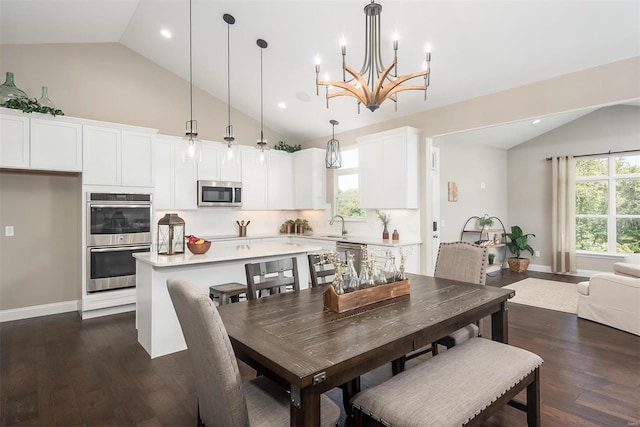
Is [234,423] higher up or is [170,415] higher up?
[234,423]

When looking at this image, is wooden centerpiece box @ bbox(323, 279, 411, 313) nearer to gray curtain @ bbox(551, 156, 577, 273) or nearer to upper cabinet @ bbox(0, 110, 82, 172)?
upper cabinet @ bbox(0, 110, 82, 172)

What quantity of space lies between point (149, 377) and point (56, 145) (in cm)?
318

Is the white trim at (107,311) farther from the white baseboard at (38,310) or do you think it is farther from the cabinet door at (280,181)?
the cabinet door at (280,181)

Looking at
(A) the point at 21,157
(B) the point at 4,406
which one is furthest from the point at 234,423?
(A) the point at 21,157

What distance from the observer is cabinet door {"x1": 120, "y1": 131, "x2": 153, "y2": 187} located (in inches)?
179

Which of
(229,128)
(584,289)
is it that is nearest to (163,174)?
(229,128)

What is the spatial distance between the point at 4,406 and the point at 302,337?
94.2 inches

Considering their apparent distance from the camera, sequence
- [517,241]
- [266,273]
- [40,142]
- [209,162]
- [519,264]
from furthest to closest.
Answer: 1. [517,241]
2. [519,264]
3. [209,162]
4. [40,142]
5. [266,273]

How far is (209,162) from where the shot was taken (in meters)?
5.71

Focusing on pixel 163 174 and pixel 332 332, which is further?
pixel 163 174

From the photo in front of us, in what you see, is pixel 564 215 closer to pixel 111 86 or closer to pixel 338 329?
pixel 338 329

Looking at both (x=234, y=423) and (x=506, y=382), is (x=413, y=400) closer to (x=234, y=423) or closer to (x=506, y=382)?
(x=506, y=382)

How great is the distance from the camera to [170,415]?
2.22 m

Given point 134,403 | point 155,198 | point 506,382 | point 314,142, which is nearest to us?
point 506,382
